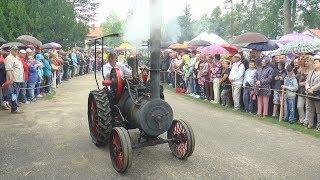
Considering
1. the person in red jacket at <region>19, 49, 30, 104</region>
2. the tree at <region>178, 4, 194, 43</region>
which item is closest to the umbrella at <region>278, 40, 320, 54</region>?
the person in red jacket at <region>19, 49, 30, 104</region>

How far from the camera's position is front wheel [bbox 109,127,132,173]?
556 cm

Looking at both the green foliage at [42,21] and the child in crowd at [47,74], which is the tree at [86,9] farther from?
the child in crowd at [47,74]

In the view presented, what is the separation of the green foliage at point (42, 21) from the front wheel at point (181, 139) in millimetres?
16499

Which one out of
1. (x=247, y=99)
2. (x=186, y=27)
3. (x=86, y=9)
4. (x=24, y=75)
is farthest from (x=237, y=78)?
(x=86, y=9)

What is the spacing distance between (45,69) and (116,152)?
33.1 ft

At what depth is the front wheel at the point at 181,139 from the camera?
6207mm

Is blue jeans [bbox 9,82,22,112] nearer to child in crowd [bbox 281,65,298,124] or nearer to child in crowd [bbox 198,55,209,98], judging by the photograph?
child in crowd [bbox 198,55,209,98]

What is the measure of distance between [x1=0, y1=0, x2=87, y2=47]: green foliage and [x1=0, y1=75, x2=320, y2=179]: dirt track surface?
12.9 metres

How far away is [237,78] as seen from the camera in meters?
11.9

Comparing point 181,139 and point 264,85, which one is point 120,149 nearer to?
point 181,139

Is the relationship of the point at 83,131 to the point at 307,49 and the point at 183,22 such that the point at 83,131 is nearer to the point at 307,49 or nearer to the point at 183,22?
the point at 307,49

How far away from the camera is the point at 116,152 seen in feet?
19.6

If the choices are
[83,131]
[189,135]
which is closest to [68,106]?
[83,131]

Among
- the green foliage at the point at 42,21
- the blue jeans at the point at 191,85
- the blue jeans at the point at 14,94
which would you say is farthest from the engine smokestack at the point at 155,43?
the green foliage at the point at 42,21
